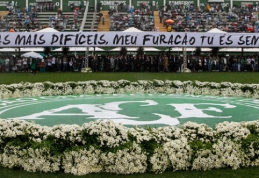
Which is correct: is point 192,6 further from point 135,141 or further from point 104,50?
point 135,141

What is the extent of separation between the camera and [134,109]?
14812 mm

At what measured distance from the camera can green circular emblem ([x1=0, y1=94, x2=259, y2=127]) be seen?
41.8ft

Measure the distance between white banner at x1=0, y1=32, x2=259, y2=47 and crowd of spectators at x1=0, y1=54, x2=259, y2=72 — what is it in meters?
2.71

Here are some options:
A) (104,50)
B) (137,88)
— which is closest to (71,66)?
(104,50)

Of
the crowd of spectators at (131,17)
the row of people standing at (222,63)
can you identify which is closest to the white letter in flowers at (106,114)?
the row of people standing at (222,63)

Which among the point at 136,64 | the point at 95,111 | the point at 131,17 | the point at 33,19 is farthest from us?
the point at 131,17

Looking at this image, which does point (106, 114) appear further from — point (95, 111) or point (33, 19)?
point (33, 19)

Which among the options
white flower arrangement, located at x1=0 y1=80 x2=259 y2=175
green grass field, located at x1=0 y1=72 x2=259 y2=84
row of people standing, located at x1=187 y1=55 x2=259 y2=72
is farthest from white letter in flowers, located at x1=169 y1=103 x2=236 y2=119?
row of people standing, located at x1=187 y1=55 x2=259 y2=72

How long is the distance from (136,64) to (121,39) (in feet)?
12.0

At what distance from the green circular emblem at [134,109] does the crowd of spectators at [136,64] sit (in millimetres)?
17455

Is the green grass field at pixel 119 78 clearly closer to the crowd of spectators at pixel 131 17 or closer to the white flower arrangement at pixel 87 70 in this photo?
the white flower arrangement at pixel 87 70

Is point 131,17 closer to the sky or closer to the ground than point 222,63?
closer to the sky


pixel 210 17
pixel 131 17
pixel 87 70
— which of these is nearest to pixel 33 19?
pixel 131 17

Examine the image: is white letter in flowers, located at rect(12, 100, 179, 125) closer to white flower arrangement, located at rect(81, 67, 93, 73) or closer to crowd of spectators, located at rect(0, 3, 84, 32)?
white flower arrangement, located at rect(81, 67, 93, 73)
